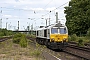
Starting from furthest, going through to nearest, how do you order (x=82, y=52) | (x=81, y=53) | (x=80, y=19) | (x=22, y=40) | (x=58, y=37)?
(x=80, y=19) < (x=22, y=40) < (x=58, y=37) < (x=82, y=52) < (x=81, y=53)

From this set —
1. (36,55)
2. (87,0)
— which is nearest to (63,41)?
(36,55)

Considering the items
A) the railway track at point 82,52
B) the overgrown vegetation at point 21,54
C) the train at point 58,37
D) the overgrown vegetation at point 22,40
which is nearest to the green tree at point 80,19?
the overgrown vegetation at point 22,40

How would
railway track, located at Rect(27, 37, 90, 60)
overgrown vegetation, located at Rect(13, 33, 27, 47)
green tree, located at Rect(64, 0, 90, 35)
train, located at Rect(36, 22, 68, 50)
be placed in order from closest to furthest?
railway track, located at Rect(27, 37, 90, 60) → train, located at Rect(36, 22, 68, 50) → overgrown vegetation, located at Rect(13, 33, 27, 47) → green tree, located at Rect(64, 0, 90, 35)

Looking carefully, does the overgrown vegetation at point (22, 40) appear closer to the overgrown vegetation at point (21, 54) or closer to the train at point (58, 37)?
the train at point (58, 37)

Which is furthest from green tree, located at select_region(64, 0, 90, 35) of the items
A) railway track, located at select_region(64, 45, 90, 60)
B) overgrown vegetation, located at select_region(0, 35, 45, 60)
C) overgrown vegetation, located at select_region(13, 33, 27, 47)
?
overgrown vegetation, located at select_region(0, 35, 45, 60)

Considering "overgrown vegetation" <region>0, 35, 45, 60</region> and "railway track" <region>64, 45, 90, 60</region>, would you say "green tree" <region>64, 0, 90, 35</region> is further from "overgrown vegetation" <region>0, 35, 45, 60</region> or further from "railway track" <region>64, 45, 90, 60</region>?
"overgrown vegetation" <region>0, 35, 45, 60</region>

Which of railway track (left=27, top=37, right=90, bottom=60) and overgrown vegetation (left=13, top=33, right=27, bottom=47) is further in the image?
overgrown vegetation (left=13, top=33, right=27, bottom=47)

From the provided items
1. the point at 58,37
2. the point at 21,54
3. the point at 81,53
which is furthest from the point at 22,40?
the point at 21,54

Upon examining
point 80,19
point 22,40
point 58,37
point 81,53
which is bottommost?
point 81,53

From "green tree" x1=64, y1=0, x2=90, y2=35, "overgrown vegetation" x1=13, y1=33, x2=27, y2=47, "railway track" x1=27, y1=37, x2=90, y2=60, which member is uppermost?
"green tree" x1=64, y1=0, x2=90, y2=35

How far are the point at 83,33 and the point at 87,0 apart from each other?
31.9 feet

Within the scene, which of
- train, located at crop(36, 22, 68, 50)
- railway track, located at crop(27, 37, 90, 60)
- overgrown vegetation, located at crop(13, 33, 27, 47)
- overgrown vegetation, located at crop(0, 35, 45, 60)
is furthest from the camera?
overgrown vegetation, located at crop(13, 33, 27, 47)

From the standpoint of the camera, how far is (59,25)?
28766 millimetres

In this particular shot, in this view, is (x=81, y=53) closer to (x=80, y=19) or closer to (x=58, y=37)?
(x=58, y=37)
